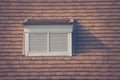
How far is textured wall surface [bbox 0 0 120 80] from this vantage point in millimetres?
12891

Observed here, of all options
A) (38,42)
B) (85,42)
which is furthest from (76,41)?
(38,42)

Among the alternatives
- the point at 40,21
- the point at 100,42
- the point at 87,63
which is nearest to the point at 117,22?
the point at 100,42

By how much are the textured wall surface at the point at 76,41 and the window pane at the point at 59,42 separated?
13.8 inches

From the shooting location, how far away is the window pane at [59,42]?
43.2 ft

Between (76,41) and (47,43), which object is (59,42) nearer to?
(47,43)

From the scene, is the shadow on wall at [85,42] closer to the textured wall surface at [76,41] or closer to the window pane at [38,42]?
the textured wall surface at [76,41]

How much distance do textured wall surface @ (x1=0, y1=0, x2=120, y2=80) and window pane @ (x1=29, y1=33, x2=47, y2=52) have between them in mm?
351

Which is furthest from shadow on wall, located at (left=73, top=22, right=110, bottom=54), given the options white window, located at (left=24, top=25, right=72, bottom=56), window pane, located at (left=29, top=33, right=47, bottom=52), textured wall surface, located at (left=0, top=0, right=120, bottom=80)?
window pane, located at (left=29, top=33, right=47, bottom=52)

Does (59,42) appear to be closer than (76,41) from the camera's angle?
Yes

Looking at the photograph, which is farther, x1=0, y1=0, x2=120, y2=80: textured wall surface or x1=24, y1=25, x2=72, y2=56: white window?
x1=24, y1=25, x2=72, y2=56: white window

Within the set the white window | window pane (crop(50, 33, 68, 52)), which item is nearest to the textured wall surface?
the white window

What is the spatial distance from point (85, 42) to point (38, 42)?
5.82 ft

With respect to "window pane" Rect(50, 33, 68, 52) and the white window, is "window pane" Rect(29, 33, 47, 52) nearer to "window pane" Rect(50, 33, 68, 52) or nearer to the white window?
the white window

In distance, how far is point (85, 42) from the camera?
1327 centimetres
